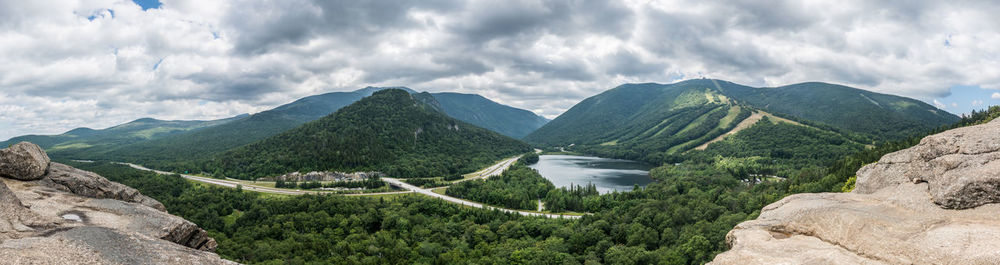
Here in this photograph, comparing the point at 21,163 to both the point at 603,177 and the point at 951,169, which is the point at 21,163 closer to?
the point at 951,169

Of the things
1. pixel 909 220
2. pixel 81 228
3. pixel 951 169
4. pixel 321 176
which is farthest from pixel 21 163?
pixel 321 176

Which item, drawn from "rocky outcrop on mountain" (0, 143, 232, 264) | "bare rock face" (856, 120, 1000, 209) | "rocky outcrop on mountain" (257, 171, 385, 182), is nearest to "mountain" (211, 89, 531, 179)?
"rocky outcrop on mountain" (257, 171, 385, 182)

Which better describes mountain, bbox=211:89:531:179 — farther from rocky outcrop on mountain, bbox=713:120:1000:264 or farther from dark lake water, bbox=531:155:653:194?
rocky outcrop on mountain, bbox=713:120:1000:264

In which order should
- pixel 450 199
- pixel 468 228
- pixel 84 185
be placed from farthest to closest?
pixel 450 199, pixel 468 228, pixel 84 185

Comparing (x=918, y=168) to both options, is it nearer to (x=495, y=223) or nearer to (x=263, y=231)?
(x=495, y=223)

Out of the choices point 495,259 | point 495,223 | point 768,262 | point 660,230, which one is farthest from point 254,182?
point 768,262
